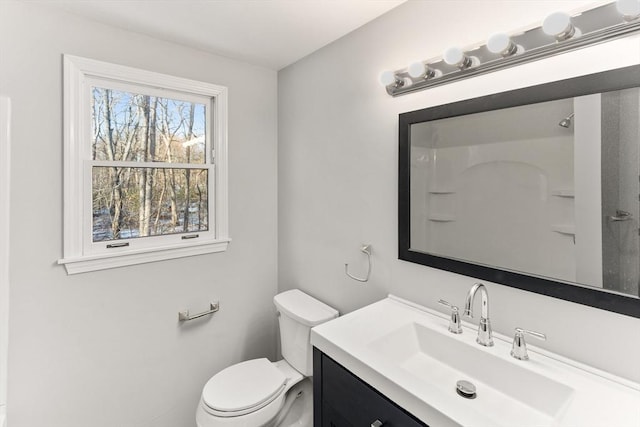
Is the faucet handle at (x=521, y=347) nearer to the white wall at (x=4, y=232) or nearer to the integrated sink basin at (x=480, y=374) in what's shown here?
the integrated sink basin at (x=480, y=374)

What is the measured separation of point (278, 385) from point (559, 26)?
6.15 feet

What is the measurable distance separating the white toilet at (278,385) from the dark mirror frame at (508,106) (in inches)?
27.8

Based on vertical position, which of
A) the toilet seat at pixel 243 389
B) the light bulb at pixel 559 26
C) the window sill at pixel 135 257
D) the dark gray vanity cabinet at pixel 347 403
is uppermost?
the light bulb at pixel 559 26

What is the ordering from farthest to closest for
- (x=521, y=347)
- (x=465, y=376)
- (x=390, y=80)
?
(x=390, y=80)
(x=465, y=376)
(x=521, y=347)

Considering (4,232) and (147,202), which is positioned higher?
(147,202)

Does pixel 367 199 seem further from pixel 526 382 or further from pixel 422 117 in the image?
pixel 526 382

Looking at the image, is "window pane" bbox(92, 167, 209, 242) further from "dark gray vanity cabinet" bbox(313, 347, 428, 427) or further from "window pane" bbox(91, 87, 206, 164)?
"dark gray vanity cabinet" bbox(313, 347, 428, 427)

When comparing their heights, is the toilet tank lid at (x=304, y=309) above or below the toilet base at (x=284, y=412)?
above

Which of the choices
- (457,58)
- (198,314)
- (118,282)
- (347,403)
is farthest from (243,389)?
(457,58)

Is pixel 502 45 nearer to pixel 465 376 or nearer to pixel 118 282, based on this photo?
pixel 465 376

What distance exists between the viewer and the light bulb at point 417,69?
4.28 ft

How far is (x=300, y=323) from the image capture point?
70.8 inches

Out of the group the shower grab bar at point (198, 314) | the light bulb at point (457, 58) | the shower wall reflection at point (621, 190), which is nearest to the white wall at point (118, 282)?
the shower grab bar at point (198, 314)

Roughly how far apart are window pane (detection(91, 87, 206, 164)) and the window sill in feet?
1.70
